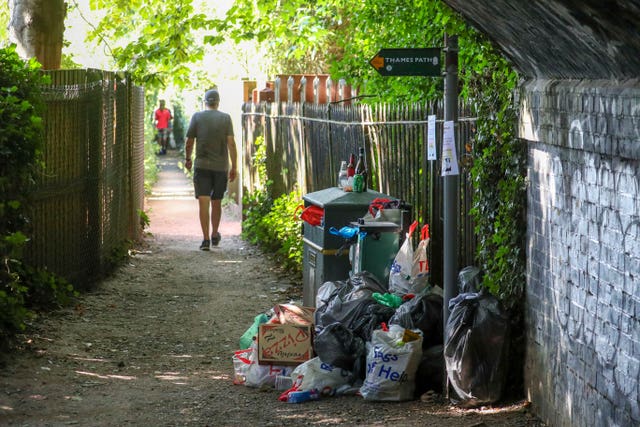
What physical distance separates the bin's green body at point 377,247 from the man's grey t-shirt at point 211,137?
7.00 m

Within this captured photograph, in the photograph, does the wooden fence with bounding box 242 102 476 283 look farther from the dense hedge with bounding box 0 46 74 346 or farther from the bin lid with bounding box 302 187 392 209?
the dense hedge with bounding box 0 46 74 346

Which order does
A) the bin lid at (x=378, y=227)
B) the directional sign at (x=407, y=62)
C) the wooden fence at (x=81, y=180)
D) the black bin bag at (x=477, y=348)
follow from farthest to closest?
1. the wooden fence at (x=81, y=180)
2. the bin lid at (x=378, y=227)
3. the directional sign at (x=407, y=62)
4. the black bin bag at (x=477, y=348)

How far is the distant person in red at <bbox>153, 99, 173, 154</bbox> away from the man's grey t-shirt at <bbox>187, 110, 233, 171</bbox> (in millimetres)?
24092

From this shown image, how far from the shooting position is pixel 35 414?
22.6 ft

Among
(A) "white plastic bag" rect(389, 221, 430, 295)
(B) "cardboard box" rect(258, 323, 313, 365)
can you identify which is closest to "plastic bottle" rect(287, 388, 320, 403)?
(B) "cardboard box" rect(258, 323, 313, 365)

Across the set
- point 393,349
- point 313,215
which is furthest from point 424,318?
point 313,215

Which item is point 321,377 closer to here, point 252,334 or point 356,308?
point 356,308

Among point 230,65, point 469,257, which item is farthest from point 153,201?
point 469,257

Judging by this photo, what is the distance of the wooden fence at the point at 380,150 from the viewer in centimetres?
825

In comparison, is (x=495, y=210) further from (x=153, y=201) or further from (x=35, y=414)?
(x=153, y=201)

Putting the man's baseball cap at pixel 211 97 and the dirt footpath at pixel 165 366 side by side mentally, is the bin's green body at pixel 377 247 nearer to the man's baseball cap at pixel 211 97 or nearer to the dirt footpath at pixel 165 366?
the dirt footpath at pixel 165 366

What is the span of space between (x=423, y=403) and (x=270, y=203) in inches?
376

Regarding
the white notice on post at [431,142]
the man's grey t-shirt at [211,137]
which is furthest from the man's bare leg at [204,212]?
the white notice on post at [431,142]

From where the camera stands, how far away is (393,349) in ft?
23.0
